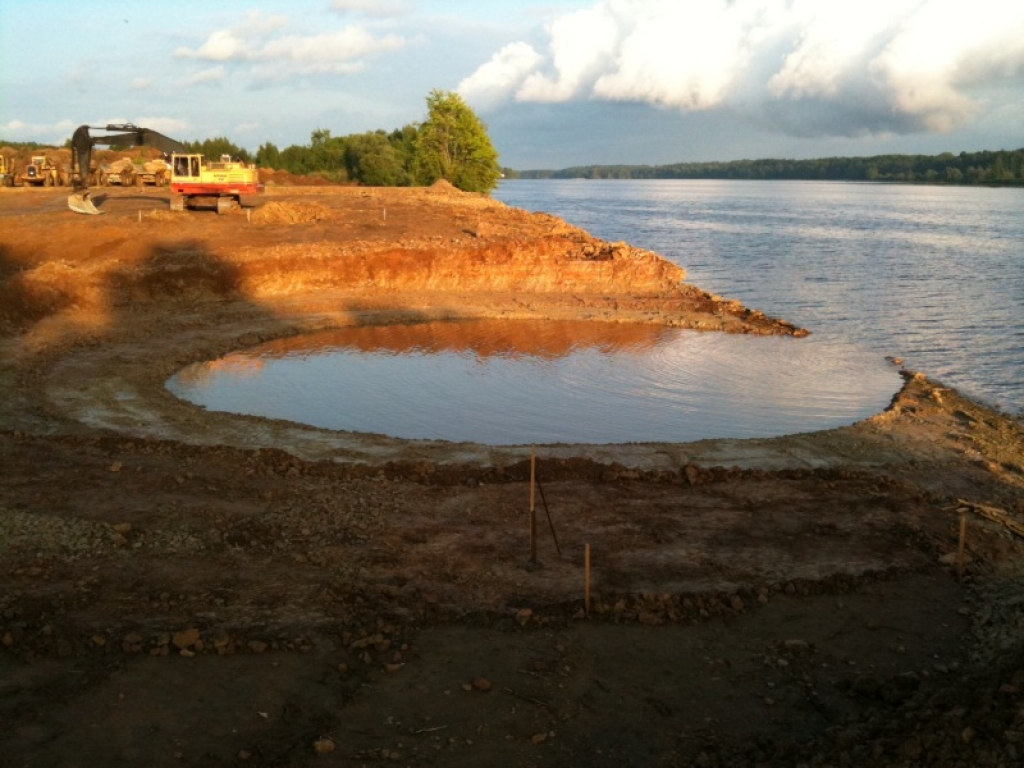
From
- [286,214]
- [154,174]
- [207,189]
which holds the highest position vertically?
[154,174]

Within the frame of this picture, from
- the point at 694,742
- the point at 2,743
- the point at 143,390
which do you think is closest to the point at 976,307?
the point at 143,390

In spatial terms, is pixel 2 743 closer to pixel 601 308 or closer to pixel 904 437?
pixel 904 437

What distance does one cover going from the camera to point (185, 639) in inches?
299

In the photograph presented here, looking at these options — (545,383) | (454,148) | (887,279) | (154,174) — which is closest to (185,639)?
(545,383)

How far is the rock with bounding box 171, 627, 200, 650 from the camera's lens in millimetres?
7586

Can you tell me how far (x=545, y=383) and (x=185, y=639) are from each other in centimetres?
1208

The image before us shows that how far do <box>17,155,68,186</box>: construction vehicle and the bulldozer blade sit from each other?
22207mm

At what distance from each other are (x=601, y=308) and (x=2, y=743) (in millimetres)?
23003

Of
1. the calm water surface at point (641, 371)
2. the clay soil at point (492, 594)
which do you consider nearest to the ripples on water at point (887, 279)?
the calm water surface at point (641, 371)

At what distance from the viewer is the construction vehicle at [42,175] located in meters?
54.8

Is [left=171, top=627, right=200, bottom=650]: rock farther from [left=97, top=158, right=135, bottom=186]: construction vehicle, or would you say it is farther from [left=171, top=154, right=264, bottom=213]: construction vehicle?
[left=97, top=158, right=135, bottom=186]: construction vehicle

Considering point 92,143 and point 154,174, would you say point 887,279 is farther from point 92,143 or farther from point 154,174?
point 154,174

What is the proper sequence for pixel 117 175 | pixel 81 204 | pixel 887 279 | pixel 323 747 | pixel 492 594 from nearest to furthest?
pixel 323 747 → pixel 492 594 → pixel 81 204 → pixel 887 279 → pixel 117 175

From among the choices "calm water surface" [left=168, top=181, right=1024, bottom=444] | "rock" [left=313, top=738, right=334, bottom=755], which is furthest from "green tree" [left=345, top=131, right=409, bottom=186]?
"rock" [left=313, top=738, right=334, bottom=755]
